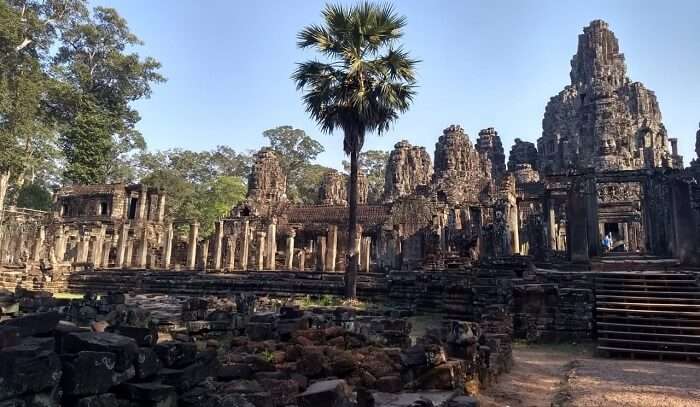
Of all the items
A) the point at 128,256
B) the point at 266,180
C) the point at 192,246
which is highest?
the point at 266,180

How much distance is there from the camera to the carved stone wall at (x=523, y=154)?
4872 cm

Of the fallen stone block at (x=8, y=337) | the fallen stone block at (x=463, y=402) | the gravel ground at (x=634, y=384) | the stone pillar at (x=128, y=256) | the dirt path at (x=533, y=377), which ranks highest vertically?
the stone pillar at (x=128, y=256)

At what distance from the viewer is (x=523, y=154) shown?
49.5 meters

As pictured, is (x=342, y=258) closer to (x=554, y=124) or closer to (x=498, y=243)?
(x=498, y=243)

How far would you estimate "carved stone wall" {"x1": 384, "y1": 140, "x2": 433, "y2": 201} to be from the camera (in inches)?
1564

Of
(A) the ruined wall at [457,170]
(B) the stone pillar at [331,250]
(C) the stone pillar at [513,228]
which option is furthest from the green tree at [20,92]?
(C) the stone pillar at [513,228]

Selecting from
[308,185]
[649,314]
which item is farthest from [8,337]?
[308,185]

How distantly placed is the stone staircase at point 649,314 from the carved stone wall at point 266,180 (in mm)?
26005

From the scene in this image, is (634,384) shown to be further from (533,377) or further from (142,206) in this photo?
(142,206)

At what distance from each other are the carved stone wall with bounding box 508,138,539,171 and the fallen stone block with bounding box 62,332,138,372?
48.0m

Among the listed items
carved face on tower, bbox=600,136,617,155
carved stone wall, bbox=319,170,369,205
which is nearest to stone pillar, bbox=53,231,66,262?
carved stone wall, bbox=319,170,369,205

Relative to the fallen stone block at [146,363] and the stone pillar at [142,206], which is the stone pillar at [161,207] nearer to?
the stone pillar at [142,206]

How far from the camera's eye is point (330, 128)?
15.9 m

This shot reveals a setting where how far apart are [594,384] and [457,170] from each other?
2876cm
